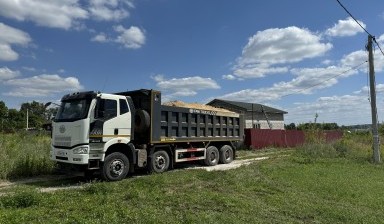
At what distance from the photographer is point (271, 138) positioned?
3353 centimetres

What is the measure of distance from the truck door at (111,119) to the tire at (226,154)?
21.6ft

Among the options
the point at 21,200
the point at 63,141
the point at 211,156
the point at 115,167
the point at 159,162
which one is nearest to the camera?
the point at 21,200

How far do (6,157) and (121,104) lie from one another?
450 centimetres

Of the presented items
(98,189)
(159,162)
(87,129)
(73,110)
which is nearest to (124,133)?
(87,129)

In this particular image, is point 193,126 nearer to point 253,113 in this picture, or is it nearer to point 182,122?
point 182,122

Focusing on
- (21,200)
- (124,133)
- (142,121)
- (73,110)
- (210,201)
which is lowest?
(210,201)

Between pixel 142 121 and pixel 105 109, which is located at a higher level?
pixel 105 109

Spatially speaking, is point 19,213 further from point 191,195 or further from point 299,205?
point 299,205

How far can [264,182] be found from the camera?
12.1m

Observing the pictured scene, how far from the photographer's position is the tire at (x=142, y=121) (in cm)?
1377

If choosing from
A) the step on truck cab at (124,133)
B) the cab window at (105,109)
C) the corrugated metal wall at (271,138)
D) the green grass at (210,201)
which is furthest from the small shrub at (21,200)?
the corrugated metal wall at (271,138)

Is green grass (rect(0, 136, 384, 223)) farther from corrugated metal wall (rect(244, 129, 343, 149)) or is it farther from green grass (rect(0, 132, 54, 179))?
corrugated metal wall (rect(244, 129, 343, 149))

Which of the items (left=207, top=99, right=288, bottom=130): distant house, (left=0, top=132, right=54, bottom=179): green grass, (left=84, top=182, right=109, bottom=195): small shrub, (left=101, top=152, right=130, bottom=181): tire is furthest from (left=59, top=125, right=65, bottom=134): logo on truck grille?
(left=207, top=99, right=288, bottom=130): distant house

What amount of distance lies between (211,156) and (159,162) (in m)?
3.83
